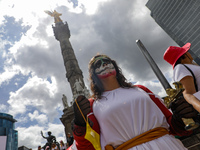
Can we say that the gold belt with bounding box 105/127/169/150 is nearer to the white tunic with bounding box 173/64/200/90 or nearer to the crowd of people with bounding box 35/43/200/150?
the crowd of people with bounding box 35/43/200/150

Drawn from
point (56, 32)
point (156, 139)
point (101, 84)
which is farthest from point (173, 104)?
point (56, 32)

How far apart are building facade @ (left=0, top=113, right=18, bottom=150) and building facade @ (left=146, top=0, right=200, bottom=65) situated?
67.8 metres

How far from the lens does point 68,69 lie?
18766 mm

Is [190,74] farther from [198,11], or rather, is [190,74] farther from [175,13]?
[175,13]

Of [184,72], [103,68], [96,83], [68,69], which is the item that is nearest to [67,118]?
[68,69]

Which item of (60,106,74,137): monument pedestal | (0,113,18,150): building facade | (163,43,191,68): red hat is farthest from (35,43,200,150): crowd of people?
(0,113,18,150): building facade

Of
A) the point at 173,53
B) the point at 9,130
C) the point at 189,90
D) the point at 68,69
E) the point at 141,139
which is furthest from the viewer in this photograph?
the point at 9,130

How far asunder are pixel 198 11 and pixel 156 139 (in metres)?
40.1

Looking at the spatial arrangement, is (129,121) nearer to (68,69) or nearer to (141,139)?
(141,139)

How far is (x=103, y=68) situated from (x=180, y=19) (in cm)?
4446

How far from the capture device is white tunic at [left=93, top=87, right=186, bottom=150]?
1.18m

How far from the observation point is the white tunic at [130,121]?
1.18 m

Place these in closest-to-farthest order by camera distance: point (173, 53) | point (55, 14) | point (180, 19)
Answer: point (173, 53) < point (55, 14) < point (180, 19)

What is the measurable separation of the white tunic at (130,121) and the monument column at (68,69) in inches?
522
